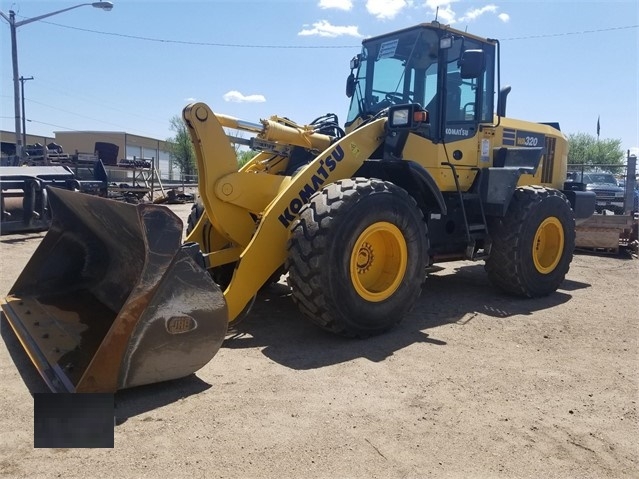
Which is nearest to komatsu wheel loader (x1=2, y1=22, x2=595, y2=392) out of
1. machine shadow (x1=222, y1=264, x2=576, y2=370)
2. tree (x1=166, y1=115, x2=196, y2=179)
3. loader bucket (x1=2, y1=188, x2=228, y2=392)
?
loader bucket (x1=2, y1=188, x2=228, y2=392)

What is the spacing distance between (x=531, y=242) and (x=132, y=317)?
4786 mm

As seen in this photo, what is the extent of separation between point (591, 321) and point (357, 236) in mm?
2879

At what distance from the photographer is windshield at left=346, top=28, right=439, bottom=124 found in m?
5.84

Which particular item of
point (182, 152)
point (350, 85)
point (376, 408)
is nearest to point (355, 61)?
point (350, 85)

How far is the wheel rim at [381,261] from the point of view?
460cm

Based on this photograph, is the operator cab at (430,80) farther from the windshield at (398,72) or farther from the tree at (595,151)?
the tree at (595,151)

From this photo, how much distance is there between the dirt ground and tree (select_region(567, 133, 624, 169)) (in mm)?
47611

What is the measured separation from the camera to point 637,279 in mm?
7965

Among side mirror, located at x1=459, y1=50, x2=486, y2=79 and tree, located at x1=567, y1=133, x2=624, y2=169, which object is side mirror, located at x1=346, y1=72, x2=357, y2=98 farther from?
tree, located at x1=567, y1=133, x2=624, y2=169

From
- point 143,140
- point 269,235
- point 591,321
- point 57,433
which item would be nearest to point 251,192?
point 269,235

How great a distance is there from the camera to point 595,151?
4841 cm

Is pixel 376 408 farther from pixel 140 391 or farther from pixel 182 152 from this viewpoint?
pixel 182 152

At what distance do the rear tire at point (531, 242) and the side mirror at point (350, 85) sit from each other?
2.32 m

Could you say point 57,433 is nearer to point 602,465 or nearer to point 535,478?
point 535,478
